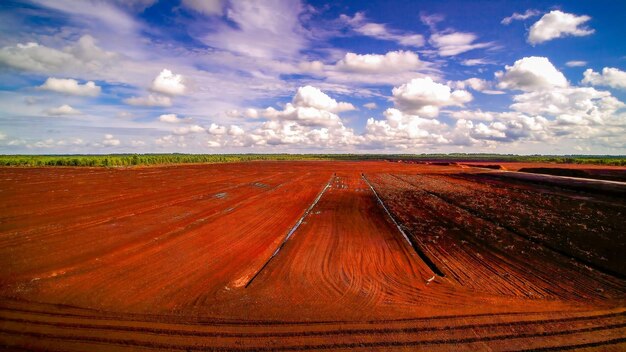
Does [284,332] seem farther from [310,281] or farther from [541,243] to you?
[541,243]

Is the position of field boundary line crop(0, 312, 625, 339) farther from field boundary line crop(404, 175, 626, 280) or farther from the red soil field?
field boundary line crop(404, 175, 626, 280)

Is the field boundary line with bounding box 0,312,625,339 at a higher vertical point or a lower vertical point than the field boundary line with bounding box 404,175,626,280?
lower

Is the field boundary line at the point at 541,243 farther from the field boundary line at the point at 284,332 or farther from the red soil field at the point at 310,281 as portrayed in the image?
the field boundary line at the point at 284,332

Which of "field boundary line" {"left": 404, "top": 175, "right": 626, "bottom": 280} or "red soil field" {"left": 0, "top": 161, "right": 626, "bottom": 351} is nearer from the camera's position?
"red soil field" {"left": 0, "top": 161, "right": 626, "bottom": 351}

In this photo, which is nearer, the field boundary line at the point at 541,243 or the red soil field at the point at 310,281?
the red soil field at the point at 310,281

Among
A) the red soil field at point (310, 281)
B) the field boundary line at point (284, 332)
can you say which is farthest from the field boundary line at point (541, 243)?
the field boundary line at point (284, 332)

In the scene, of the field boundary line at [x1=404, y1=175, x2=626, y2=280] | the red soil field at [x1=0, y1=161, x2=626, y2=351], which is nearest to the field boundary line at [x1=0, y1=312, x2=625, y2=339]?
the red soil field at [x1=0, y1=161, x2=626, y2=351]

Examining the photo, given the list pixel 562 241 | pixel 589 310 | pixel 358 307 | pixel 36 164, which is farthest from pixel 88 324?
pixel 36 164

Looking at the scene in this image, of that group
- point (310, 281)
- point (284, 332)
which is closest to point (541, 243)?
point (310, 281)
